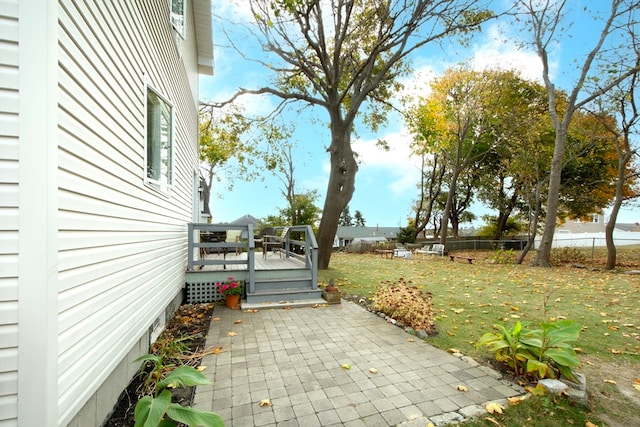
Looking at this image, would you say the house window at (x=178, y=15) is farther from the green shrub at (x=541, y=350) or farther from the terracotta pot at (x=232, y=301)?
the green shrub at (x=541, y=350)

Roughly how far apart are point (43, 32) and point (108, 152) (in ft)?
3.40

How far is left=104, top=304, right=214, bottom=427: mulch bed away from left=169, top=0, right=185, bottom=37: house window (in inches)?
200

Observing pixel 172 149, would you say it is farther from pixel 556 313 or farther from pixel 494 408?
pixel 556 313

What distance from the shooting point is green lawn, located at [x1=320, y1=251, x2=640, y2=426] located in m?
2.69

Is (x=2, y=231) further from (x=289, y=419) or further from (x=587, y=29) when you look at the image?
(x=587, y=29)

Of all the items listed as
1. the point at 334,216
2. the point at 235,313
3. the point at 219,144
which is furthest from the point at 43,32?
the point at 219,144

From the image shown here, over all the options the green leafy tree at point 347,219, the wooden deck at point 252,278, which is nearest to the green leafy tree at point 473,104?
the wooden deck at point 252,278

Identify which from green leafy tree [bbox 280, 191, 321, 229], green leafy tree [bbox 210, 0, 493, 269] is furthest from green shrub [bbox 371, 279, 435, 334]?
green leafy tree [bbox 280, 191, 321, 229]

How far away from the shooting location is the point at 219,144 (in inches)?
581

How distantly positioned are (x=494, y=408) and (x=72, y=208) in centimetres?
351

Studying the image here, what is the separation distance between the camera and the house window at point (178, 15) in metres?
5.28

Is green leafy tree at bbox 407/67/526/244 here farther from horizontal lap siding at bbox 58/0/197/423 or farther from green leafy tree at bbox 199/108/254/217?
horizontal lap siding at bbox 58/0/197/423

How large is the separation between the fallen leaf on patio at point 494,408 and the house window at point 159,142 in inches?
164

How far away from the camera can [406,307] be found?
4832mm
